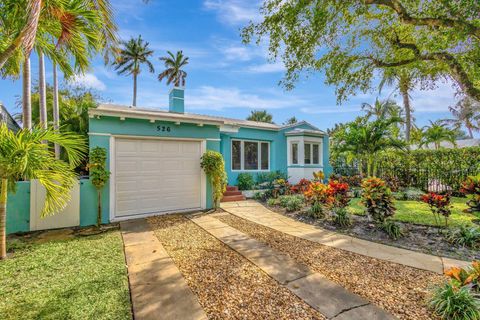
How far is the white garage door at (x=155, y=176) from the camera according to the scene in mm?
7102

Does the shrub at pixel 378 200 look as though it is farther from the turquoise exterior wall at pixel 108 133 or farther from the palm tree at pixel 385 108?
the palm tree at pixel 385 108

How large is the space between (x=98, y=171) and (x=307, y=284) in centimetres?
616

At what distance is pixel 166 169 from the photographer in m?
7.80

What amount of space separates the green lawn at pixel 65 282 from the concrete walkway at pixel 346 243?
4.03 meters

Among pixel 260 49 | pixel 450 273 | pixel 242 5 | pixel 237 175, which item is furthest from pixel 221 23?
pixel 450 273

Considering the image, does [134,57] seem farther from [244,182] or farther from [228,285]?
[228,285]

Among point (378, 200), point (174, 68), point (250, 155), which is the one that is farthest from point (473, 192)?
point (174, 68)

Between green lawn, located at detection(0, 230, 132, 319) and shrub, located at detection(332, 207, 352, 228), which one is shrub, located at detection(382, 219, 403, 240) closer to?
shrub, located at detection(332, 207, 352, 228)

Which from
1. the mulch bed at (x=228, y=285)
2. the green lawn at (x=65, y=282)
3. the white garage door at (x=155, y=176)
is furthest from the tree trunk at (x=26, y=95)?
the mulch bed at (x=228, y=285)

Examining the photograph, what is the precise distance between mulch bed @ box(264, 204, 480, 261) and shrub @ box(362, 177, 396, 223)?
1.40 ft

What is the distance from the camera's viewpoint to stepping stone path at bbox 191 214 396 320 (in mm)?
2613

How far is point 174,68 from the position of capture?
29.6m

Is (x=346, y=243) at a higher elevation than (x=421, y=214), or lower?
lower

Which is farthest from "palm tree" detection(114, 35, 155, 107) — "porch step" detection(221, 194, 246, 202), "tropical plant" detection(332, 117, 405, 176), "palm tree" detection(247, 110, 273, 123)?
"tropical plant" detection(332, 117, 405, 176)
